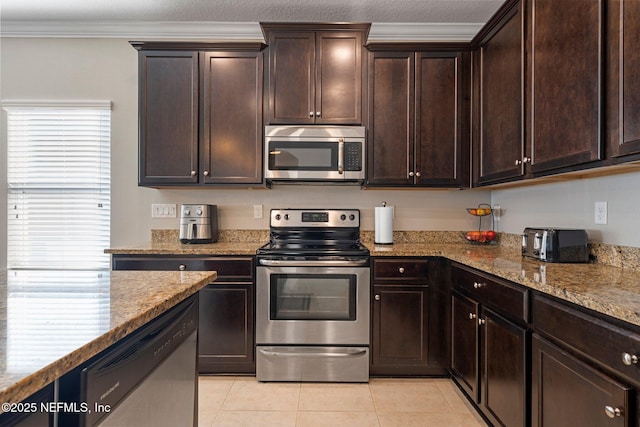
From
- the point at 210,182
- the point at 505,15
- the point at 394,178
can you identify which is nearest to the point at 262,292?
the point at 210,182

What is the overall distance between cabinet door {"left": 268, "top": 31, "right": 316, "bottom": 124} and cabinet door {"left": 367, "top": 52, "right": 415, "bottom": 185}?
17.9 inches

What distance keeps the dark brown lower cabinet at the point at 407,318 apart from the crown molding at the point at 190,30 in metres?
1.88

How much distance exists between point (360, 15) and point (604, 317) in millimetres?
2595

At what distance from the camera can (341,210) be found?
2.87 meters

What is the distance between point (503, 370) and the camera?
161cm

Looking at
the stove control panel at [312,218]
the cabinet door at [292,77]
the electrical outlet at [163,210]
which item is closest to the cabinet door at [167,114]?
the electrical outlet at [163,210]

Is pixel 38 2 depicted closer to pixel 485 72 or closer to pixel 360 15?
pixel 360 15

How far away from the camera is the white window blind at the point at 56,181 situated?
2898 mm

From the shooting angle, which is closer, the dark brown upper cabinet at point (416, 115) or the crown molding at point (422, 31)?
the dark brown upper cabinet at point (416, 115)

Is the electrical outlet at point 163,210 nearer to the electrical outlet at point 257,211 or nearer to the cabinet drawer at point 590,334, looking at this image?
the electrical outlet at point 257,211

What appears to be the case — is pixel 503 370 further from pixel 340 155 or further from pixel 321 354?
pixel 340 155

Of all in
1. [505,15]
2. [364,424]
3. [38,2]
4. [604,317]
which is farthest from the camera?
[38,2]

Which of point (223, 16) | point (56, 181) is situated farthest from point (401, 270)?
point (56, 181)

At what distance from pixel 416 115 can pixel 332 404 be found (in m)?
2.06
